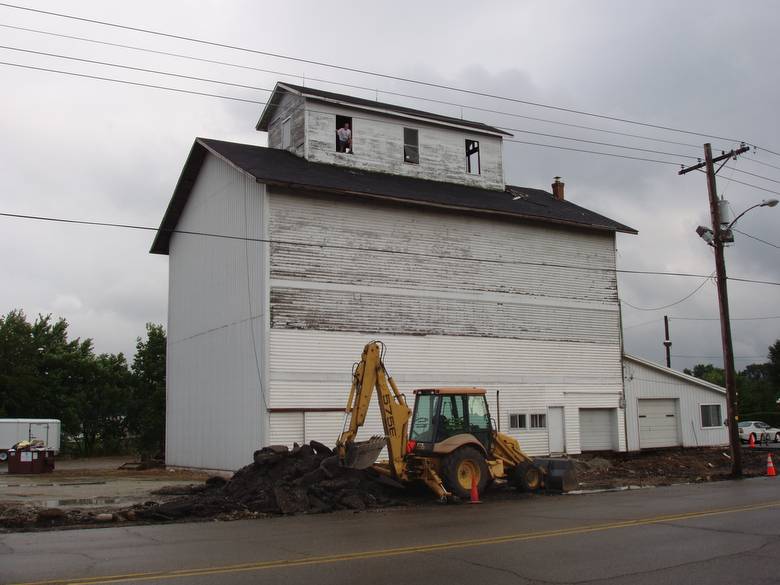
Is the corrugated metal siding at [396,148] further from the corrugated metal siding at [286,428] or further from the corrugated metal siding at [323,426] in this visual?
the corrugated metal siding at [286,428]

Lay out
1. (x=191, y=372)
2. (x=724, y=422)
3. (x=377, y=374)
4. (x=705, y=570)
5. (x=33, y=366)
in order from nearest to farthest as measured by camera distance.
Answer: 1. (x=705, y=570)
2. (x=377, y=374)
3. (x=191, y=372)
4. (x=724, y=422)
5. (x=33, y=366)

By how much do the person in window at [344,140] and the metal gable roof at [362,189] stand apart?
4.22 feet

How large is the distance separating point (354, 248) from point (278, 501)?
12.7 metres

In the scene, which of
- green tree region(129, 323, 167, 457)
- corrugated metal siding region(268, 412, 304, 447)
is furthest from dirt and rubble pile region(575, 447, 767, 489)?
green tree region(129, 323, 167, 457)

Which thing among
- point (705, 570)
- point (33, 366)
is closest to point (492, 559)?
point (705, 570)

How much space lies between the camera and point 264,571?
9.40 meters

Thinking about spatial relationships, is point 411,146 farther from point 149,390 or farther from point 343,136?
point 149,390

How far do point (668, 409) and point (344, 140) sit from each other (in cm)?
1878

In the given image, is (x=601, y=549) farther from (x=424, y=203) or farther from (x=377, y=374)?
(x=424, y=203)

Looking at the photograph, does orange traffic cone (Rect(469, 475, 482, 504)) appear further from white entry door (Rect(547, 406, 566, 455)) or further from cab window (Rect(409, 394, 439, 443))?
white entry door (Rect(547, 406, 566, 455))

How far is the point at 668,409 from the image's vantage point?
35812 millimetres

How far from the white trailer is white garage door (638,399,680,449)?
28.0 meters

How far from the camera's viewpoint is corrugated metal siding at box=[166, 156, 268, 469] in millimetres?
26375

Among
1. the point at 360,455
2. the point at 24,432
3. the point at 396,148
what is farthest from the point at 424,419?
the point at 24,432
